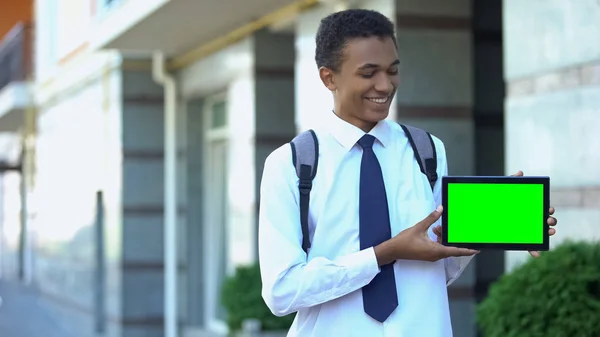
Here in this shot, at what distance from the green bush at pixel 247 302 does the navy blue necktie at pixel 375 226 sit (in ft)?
19.7

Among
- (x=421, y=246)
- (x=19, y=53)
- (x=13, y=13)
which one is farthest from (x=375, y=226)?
(x=13, y=13)

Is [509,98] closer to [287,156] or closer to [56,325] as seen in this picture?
[287,156]

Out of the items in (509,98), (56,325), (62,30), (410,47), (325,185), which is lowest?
(56,325)

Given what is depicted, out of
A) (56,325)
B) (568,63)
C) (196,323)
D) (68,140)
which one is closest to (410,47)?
(568,63)

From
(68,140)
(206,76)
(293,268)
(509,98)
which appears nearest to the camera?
(293,268)

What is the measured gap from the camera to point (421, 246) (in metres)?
2.60

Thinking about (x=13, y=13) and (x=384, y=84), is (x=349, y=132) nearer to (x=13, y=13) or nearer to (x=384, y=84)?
(x=384, y=84)

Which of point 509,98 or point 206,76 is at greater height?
point 206,76

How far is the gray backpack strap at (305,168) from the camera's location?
2.78 m

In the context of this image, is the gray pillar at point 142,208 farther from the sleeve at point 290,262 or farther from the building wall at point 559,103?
the sleeve at point 290,262

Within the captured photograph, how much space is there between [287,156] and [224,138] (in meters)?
8.73

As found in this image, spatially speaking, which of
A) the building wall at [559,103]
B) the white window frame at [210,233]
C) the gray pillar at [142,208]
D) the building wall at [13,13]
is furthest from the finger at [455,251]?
the building wall at [13,13]

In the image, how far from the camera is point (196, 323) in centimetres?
1207

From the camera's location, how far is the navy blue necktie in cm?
270
